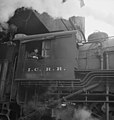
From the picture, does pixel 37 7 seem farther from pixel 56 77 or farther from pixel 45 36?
pixel 56 77

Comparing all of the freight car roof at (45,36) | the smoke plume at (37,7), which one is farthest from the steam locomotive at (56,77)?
the smoke plume at (37,7)

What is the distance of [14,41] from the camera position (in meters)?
7.16

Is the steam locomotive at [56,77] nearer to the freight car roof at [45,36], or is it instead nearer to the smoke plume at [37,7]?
the freight car roof at [45,36]

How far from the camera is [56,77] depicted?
19.1 ft

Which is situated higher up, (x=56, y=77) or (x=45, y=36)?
(x=45, y=36)

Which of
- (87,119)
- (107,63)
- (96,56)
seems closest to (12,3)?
(96,56)

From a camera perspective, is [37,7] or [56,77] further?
[37,7]

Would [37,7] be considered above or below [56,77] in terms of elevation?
above

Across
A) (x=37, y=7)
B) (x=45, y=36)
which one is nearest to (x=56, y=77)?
(x=45, y=36)

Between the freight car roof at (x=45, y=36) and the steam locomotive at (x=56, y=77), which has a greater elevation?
the freight car roof at (x=45, y=36)

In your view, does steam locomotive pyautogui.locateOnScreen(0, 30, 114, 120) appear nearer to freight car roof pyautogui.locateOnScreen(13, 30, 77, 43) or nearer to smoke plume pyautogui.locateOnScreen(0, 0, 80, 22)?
freight car roof pyautogui.locateOnScreen(13, 30, 77, 43)

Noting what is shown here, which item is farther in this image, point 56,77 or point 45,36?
point 45,36

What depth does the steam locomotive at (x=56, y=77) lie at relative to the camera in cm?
556

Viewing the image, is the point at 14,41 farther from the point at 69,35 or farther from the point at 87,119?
the point at 87,119
